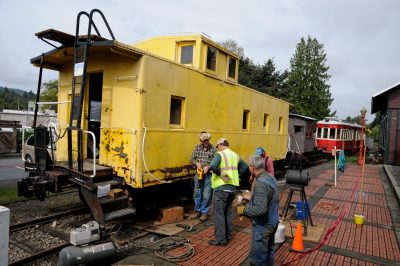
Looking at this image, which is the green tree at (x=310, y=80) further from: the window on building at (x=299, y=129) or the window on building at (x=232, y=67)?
the window on building at (x=232, y=67)

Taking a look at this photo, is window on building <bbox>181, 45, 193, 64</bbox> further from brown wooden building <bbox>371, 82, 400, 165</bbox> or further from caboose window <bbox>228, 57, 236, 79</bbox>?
brown wooden building <bbox>371, 82, 400, 165</bbox>

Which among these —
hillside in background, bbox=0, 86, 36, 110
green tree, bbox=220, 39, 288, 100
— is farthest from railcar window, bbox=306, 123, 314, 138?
hillside in background, bbox=0, 86, 36, 110

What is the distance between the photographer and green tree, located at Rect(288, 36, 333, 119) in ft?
150

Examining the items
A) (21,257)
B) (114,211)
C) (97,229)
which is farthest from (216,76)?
(21,257)

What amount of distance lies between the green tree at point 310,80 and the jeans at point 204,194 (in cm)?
3936

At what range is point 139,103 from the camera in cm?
627

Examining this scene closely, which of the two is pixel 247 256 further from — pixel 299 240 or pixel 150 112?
pixel 150 112

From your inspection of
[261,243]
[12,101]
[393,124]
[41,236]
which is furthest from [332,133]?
[12,101]

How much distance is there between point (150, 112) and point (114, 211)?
2059 mm

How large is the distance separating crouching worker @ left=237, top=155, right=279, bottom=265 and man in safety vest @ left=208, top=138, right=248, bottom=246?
1.40m

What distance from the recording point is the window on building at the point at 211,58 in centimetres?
854

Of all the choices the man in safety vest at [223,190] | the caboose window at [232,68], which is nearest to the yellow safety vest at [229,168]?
the man in safety vest at [223,190]

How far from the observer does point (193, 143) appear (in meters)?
7.96

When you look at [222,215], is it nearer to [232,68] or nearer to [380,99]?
[232,68]
